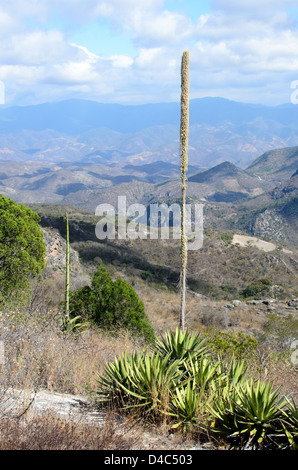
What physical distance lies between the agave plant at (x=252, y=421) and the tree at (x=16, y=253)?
21.5 ft

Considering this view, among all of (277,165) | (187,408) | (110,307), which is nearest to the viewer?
(187,408)

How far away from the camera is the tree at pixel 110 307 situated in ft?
32.9

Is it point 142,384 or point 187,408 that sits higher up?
point 142,384

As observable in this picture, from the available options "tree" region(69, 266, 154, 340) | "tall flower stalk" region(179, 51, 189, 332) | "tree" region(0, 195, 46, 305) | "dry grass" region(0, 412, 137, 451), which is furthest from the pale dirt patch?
"dry grass" region(0, 412, 137, 451)

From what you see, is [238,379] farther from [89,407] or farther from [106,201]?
[106,201]

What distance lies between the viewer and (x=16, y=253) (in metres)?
9.96

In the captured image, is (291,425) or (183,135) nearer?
(291,425)

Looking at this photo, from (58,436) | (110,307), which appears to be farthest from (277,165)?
(58,436)

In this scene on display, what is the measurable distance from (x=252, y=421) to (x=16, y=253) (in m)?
7.63

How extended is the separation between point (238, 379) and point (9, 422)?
104 inches

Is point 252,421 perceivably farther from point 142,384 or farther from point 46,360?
point 46,360

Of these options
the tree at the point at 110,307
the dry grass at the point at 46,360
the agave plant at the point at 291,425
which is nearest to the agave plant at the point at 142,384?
the dry grass at the point at 46,360

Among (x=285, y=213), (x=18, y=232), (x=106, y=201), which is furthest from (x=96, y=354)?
(x=106, y=201)

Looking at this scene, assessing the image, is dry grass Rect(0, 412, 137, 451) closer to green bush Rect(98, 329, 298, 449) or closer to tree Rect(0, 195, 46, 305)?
green bush Rect(98, 329, 298, 449)
